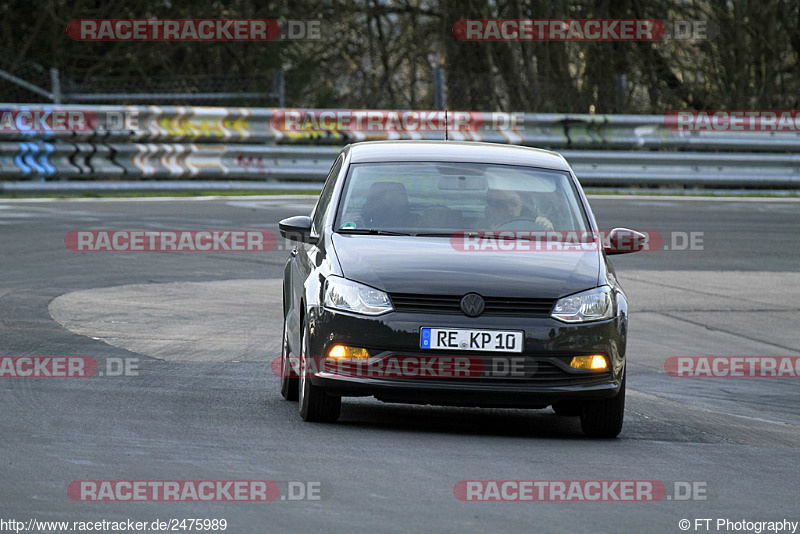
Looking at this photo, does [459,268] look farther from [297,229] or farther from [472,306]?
[297,229]

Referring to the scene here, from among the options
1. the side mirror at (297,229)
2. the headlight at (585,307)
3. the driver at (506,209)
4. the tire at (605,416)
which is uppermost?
the driver at (506,209)

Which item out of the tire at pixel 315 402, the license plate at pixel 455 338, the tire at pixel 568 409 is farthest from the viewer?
the tire at pixel 568 409

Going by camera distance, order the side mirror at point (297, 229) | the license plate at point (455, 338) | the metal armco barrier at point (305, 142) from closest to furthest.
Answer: the license plate at point (455, 338) < the side mirror at point (297, 229) < the metal armco barrier at point (305, 142)

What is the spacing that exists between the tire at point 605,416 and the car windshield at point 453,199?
120 cm

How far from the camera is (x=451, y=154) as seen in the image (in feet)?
29.2

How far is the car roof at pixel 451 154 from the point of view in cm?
885

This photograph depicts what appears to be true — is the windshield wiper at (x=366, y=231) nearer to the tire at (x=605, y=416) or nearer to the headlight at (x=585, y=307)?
the headlight at (x=585, y=307)

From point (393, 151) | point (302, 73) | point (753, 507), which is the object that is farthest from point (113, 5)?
point (753, 507)

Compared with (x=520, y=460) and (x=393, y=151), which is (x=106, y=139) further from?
(x=520, y=460)

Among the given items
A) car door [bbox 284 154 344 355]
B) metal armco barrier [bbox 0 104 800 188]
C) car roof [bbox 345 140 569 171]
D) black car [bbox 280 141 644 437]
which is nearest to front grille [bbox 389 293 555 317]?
black car [bbox 280 141 644 437]

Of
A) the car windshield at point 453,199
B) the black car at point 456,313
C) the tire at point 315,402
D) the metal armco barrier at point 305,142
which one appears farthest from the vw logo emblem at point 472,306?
the metal armco barrier at point 305,142

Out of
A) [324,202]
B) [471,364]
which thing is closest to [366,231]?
[324,202]

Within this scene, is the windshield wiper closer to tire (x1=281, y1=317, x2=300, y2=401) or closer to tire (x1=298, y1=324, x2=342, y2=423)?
tire (x1=298, y1=324, x2=342, y2=423)

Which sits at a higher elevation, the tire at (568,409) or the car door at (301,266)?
the car door at (301,266)
